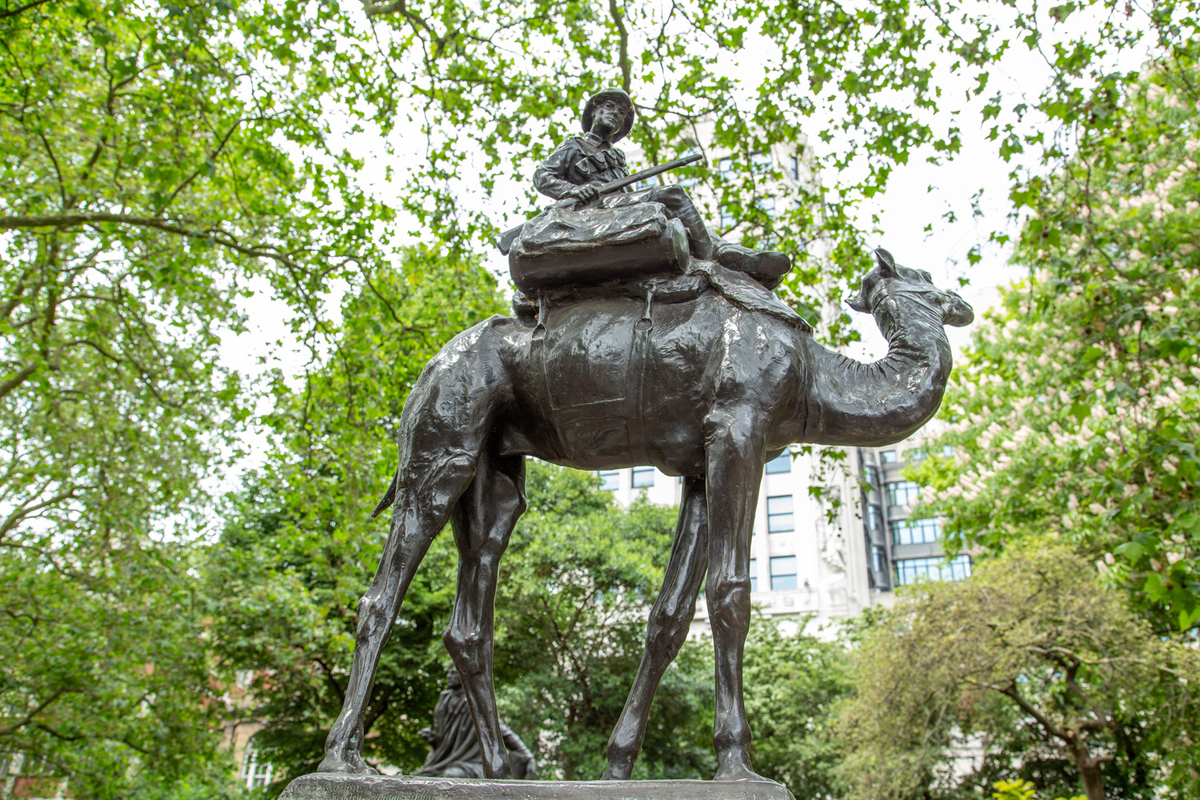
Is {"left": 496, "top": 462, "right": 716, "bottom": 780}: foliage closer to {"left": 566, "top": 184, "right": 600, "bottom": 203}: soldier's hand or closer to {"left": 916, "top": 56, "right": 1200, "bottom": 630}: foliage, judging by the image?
{"left": 916, "top": 56, "right": 1200, "bottom": 630}: foliage

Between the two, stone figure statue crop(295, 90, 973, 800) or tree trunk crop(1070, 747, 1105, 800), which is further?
tree trunk crop(1070, 747, 1105, 800)

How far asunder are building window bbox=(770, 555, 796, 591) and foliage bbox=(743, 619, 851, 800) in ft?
35.4

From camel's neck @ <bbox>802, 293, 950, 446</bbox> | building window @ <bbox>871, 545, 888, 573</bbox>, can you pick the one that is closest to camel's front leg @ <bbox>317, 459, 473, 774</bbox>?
camel's neck @ <bbox>802, 293, 950, 446</bbox>

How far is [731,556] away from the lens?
3.27 meters

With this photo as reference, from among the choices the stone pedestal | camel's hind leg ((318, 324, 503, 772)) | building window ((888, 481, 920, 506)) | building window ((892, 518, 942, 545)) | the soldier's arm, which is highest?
building window ((888, 481, 920, 506))

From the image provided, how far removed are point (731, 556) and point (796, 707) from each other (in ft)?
73.3

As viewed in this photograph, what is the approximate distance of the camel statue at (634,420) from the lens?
3.42 m

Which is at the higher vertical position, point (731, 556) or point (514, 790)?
point (731, 556)

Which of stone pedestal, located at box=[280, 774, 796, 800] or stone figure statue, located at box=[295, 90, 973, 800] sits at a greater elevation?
stone figure statue, located at box=[295, 90, 973, 800]

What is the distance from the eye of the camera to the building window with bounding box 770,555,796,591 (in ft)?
123

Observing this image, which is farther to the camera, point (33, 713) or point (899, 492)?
point (899, 492)

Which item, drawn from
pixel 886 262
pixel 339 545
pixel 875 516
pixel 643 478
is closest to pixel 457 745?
pixel 339 545

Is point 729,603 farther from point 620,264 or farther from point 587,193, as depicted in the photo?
point 587,193

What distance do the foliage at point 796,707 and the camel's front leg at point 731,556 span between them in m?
19.1
